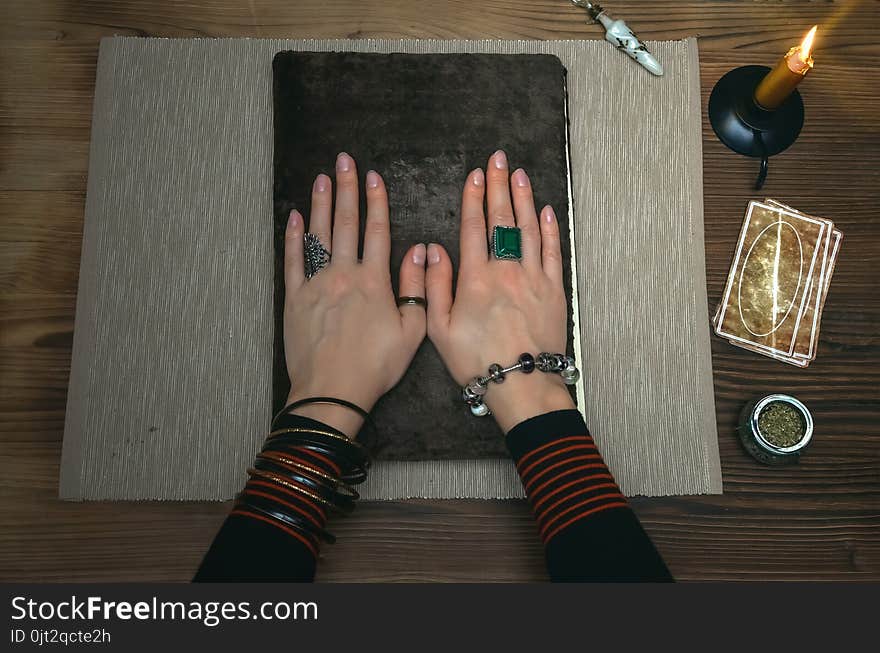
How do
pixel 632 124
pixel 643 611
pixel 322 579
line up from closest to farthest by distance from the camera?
pixel 643 611 < pixel 322 579 < pixel 632 124

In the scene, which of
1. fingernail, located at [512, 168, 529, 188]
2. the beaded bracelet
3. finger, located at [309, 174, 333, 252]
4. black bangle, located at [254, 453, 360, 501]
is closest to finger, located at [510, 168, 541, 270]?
fingernail, located at [512, 168, 529, 188]

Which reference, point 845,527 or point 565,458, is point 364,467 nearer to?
point 565,458

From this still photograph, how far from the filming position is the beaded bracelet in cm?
67

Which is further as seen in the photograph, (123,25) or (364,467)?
(123,25)

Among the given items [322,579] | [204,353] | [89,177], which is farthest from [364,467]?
[89,177]

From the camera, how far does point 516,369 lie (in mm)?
675

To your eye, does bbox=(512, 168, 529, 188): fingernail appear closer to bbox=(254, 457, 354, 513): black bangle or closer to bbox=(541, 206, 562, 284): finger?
bbox=(541, 206, 562, 284): finger

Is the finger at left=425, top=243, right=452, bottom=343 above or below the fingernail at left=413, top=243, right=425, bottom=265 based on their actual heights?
below

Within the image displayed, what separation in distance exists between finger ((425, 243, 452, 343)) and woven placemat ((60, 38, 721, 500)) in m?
0.16

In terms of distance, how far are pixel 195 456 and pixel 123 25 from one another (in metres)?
0.57

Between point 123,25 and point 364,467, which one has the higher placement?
point 123,25

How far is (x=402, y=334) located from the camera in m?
0.69

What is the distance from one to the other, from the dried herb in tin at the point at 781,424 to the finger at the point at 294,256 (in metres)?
0.56

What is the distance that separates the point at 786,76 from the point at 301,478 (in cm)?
67
